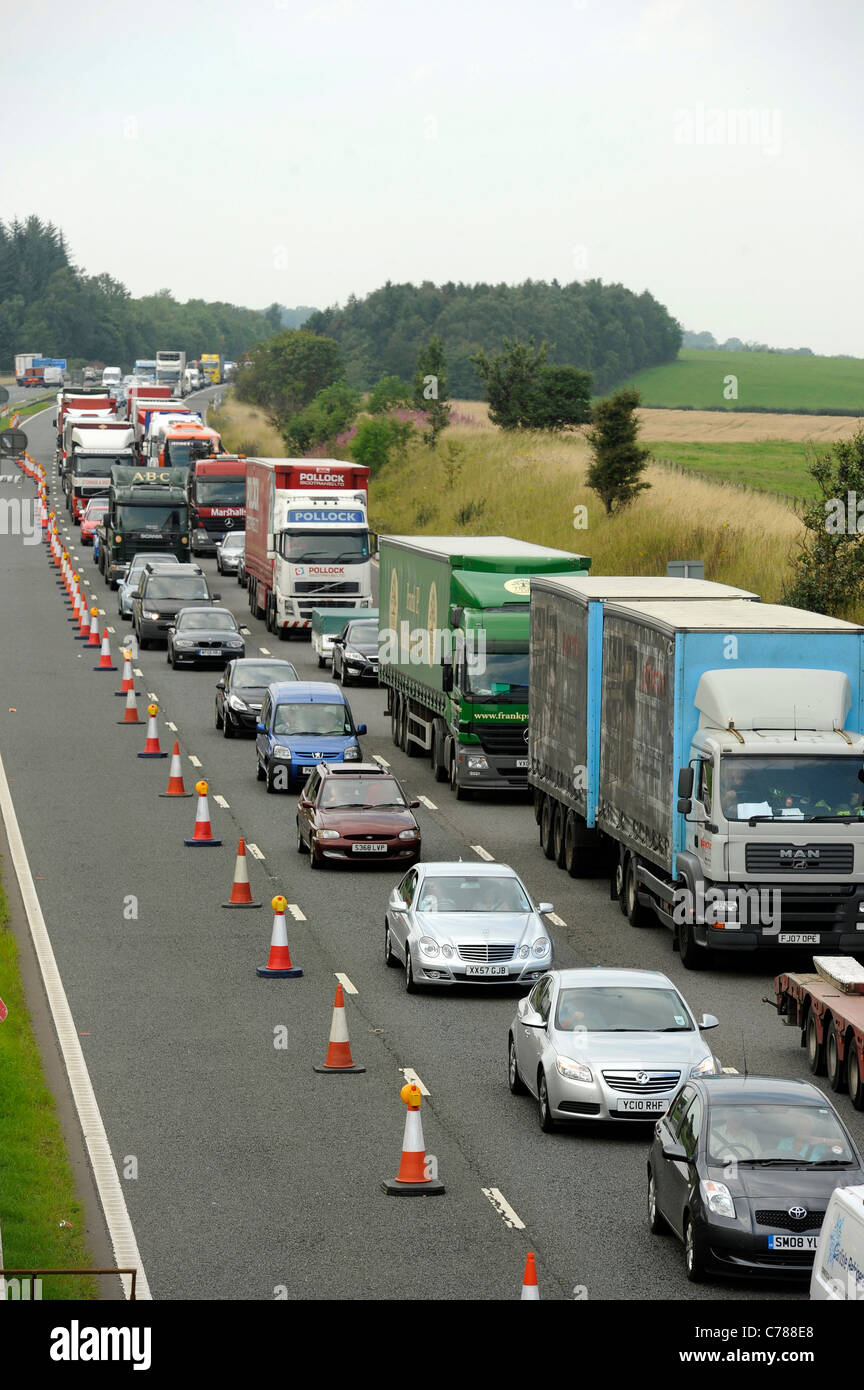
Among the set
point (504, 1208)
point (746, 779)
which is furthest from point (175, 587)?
point (504, 1208)

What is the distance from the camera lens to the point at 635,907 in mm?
27391

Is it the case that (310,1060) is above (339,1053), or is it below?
below

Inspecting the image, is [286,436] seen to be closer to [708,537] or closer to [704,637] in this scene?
[708,537]

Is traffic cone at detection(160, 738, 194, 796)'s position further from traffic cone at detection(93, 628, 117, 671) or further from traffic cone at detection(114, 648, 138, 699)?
traffic cone at detection(93, 628, 117, 671)

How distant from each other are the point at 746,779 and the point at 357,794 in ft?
25.3

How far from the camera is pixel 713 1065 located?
59.3 ft

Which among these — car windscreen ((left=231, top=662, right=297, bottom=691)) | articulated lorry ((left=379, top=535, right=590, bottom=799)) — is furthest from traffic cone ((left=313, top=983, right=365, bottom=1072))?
car windscreen ((left=231, top=662, right=297, bottom=691))

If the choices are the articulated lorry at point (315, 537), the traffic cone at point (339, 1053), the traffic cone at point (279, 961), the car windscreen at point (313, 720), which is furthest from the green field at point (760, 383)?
the traffic cone at point (339, 1053)

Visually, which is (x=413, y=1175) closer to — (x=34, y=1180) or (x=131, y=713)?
(x=34, y=1180)

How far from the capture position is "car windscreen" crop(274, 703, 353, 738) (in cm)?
3688

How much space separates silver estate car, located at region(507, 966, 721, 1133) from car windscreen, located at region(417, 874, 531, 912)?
4571mm

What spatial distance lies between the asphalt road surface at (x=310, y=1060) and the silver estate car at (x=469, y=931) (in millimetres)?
382

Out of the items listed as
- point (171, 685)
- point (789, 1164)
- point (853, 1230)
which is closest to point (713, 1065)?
point (789, 1164)

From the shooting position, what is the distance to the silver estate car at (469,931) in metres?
23.5
